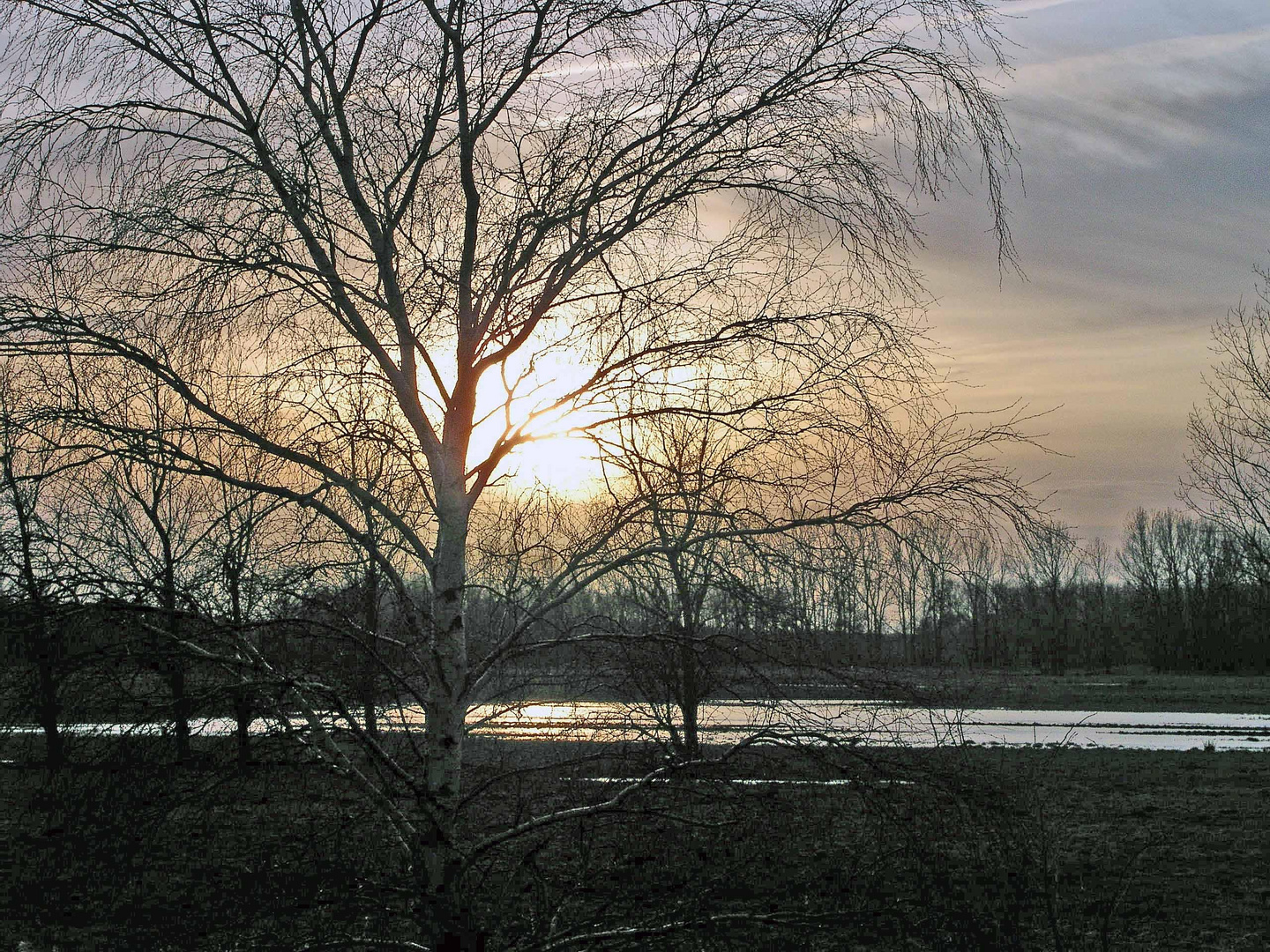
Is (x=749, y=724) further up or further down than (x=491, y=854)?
further up

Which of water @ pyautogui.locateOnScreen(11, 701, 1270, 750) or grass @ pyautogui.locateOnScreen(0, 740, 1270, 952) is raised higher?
water @ pyautogui.locateOnScreen(11, 701, 1270, 750)

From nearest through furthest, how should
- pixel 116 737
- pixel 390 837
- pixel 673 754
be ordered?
1. pixel 116 737
2. pixel 390 837
3. pixel 673 754

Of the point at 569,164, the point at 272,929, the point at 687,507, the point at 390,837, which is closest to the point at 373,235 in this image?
the point at 569,164

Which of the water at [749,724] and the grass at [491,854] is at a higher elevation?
the water at [749,724]

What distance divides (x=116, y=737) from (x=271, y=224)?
2.04 m

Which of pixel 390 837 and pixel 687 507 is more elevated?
pixel 687 507

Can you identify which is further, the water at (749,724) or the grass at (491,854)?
the water at (749,724)

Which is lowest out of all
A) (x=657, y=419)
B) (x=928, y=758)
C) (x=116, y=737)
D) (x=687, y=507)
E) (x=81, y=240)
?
(x=928, y=758)

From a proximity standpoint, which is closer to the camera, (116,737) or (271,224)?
(116,737)

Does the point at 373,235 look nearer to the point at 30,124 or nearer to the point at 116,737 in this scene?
the point at 30,124

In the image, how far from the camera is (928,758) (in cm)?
385

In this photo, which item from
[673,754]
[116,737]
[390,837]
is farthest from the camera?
[673,754]

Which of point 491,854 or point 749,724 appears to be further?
point 749,724

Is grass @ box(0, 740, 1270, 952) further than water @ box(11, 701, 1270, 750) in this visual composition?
No
